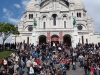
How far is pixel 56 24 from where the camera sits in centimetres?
5769

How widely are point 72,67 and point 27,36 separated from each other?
3791 centimetres

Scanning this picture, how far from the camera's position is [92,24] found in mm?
66750

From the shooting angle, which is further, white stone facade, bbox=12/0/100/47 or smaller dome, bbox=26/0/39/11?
smaller dome, bbox=26/0/39/11

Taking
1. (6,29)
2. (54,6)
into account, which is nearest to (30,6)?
(54,6)

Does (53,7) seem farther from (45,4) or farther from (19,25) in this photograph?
(19,25)

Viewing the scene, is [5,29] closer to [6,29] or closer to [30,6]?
[6,29]

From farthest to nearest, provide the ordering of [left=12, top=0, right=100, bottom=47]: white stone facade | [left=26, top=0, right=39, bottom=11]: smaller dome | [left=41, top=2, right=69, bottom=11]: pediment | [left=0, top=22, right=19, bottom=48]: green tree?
[left=26, top=0, right=39, bottom=11]: smaller dome
[left=41, top=2, right=69, bottom=11]: pediment
[left=12, top=0, right=100, bottom=47]: white stone facade
[left=0, top=22, right=19, bottom=48]: green tree

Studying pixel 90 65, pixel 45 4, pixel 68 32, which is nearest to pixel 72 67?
pixel 90 65

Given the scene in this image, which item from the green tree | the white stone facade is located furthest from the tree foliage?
the white stone facade

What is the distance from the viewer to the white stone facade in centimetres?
5238

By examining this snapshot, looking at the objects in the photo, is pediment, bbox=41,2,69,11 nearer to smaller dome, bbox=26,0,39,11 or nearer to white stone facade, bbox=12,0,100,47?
white stone facade, bbox=12,0,100,47

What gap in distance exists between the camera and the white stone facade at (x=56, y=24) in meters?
52.4

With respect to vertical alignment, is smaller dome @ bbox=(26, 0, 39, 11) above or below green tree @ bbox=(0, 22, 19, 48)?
above

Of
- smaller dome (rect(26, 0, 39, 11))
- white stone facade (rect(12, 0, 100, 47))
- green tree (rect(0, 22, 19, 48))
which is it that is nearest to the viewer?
green tree (rect(0, 22, 19, 48))
